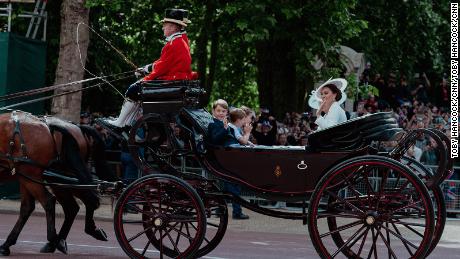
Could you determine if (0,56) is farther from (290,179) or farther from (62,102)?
(290,179)

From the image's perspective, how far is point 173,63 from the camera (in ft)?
37.6

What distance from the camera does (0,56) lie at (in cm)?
2044

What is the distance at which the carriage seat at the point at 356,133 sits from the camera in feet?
35.0

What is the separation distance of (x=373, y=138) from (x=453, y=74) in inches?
319

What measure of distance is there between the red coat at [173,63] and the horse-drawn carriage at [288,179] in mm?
186

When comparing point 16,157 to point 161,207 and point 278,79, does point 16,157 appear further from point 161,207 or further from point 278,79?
point 278,79

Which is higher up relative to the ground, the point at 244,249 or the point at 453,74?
the point at 453,74

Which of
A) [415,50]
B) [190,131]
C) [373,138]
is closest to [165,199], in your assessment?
[190,131]

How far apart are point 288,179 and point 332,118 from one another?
35.0 inches

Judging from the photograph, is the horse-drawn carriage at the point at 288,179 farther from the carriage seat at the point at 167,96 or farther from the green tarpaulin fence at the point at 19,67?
the green tarpaulin fence at the point at 19,67

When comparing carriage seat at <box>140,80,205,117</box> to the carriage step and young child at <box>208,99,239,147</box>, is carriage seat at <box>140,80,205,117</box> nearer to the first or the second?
young child at <box>208,99,239,147</box>

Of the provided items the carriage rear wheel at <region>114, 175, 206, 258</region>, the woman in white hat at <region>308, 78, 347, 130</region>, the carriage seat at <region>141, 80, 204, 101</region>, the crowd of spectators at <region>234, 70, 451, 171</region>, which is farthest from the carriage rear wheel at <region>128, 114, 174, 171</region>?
the crowd of spectators at <region>234, 70, 451, 171</region>

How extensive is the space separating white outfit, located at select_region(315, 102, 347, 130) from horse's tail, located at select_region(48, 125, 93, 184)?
3.01 m

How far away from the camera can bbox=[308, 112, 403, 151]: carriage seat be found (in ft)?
35.0
